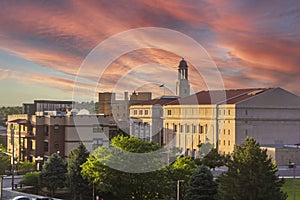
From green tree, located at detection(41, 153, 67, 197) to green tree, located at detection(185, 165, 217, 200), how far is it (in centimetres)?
1334

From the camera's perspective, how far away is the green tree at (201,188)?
111 ft

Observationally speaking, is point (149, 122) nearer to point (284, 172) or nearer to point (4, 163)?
point (284, 172)

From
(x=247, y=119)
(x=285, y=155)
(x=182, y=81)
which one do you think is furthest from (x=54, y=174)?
(x=182, y=81)

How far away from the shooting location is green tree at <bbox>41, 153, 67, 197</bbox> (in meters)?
43.3

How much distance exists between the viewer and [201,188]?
3394 cm

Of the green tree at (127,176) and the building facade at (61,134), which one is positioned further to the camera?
the building facade at (61,134)

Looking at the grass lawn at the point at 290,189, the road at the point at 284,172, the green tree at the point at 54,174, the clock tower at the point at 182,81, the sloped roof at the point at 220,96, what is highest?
the clock tower at the point at 182,81

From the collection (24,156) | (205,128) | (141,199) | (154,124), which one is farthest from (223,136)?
(141,199)

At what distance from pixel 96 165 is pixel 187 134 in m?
50.5

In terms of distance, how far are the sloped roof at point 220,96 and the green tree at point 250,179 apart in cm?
4532

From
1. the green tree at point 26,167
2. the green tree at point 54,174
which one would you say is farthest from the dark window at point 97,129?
the green tree at point 54,174

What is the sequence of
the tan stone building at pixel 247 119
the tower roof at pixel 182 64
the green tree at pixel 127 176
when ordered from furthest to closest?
the tower roof at pixel 182 64, the tan stone building at pixel 247 119, the green tree at pixel 127 176

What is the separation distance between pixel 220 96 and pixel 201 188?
171 feet

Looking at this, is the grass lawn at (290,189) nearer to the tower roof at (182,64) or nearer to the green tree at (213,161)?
the green tree at (213,161)
